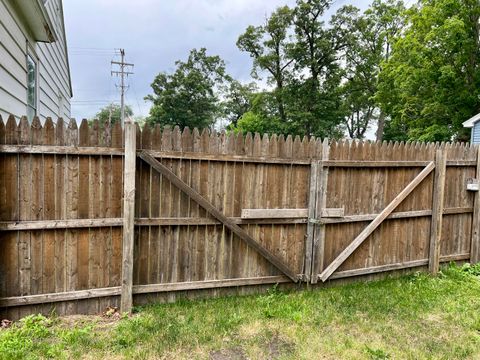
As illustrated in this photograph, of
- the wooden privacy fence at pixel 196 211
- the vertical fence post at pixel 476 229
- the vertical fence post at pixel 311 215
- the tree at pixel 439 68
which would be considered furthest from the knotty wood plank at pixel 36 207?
the tree at pixel 439 68

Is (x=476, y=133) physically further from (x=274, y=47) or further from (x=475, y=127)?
(x=274, y=47)

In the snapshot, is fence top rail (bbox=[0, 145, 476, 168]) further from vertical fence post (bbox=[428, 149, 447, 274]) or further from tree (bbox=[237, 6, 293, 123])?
tree (bbox=[237, 6, 293, 123])

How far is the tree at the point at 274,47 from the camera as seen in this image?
2500 cm

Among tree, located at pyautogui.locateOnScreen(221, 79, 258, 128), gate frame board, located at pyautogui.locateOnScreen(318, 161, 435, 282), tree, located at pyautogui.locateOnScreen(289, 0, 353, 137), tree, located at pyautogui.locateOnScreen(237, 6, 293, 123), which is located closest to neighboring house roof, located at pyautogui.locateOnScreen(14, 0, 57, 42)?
gate frame board, located at pyautogui.locateOnScreen(318, 161, 435, 282)

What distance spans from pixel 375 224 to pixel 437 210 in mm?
1205

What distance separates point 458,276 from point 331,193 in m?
2.53

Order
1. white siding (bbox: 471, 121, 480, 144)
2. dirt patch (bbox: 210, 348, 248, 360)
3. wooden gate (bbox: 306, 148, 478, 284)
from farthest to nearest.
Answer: white siding (bbox: 471, 121, 480, 144) < wooden gate (bbox: 306, 148, 478, 284) < dirt patch (bbox: 210, 348, 248, 360)

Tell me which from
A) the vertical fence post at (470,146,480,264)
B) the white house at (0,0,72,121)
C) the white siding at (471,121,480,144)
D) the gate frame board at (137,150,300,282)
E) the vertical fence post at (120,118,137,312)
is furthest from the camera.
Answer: the white siding at (471,121,480,144)

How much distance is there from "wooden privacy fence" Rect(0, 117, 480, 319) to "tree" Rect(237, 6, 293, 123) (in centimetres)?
2186

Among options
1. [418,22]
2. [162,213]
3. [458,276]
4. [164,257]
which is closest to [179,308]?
[164,257]

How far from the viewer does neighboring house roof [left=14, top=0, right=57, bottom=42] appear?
13.5 ft

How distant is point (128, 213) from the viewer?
3195mm

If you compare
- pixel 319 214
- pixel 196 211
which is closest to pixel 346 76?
pixel 319 214

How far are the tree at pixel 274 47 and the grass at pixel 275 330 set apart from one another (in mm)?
23039
